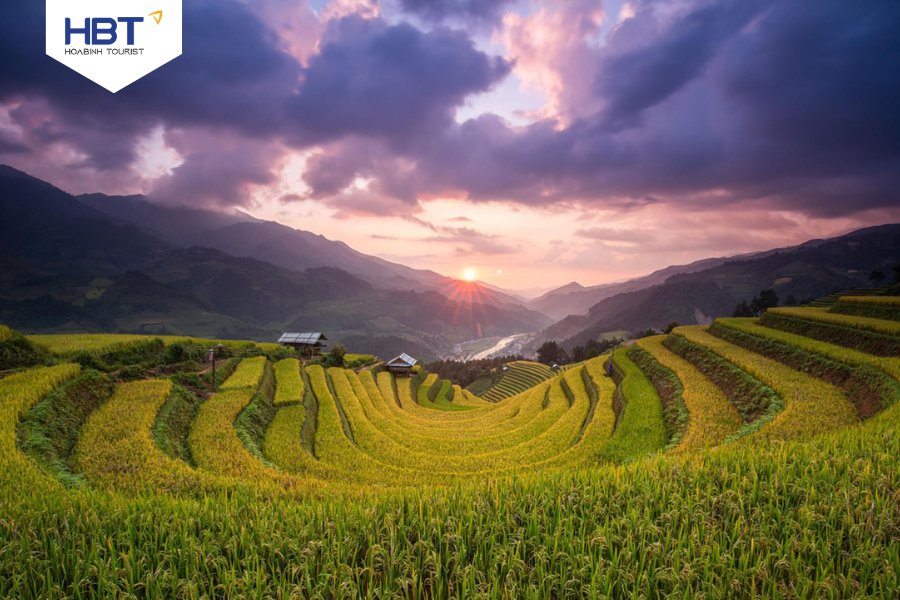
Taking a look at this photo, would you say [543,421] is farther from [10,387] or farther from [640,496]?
[10,387]

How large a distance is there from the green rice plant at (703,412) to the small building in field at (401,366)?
94.0 feet

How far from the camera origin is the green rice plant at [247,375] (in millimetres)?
17438

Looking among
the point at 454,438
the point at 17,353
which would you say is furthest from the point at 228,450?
the point at 17,353

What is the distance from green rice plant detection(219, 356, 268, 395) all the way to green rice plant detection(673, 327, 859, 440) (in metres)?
21.5

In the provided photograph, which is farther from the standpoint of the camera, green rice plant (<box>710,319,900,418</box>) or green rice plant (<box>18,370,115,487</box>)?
green rice plant (<box>710,319,900,418</box>)

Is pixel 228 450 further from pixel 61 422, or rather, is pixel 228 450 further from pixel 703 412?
pixel 703 412

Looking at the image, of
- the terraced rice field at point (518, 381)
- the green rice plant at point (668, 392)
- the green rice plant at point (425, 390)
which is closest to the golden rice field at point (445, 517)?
the green rice plant at point (668, 392)

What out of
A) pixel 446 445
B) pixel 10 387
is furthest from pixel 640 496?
pixel 10 387

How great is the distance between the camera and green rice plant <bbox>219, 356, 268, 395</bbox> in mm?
17438

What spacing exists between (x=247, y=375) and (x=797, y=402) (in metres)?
25.9

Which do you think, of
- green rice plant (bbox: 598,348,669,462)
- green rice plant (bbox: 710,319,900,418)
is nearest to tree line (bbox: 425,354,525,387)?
green rice plant (bbox: 598,348,669,462)

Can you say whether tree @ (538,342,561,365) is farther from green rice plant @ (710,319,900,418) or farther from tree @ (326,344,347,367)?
green rice plant @ (710,319,900,418)

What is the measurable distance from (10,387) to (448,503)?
16.3 meters

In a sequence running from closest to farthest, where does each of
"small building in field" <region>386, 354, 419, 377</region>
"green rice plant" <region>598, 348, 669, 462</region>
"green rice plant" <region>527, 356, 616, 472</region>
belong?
1. "green rice plant" <region>527, 356, 616, 472</region>
2. "green rice plant" <region>598, 348, 669, 462</region>
3. "small building in field" <region>386, 354, 419, 377</region>
